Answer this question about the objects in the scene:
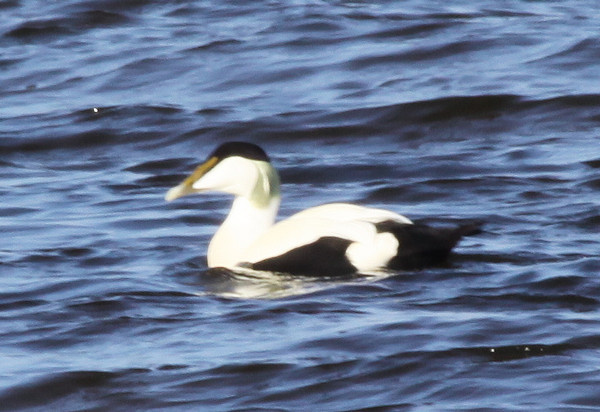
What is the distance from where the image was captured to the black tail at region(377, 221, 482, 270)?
8.49 meters

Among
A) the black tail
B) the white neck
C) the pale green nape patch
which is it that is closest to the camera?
the black tail

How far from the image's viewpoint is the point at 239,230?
899 centimetres

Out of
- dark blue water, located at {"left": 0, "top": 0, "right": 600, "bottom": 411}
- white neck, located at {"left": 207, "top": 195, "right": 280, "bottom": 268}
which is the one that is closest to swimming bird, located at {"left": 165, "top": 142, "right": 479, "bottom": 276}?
white neck, located at {"left": 207, "top": 195, "right": 280, "bottom": 268}

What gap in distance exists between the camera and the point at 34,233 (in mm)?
9867

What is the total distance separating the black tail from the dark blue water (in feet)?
0.30

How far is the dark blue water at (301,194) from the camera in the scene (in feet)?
22.1

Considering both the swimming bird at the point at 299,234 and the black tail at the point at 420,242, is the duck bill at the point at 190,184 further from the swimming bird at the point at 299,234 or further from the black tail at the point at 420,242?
the black tail at the point at 420,242

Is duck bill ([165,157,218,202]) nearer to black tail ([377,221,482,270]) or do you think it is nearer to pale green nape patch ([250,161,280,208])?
pale green nape patch ([250,161,280,208])

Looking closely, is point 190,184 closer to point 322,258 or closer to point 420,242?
point 322,258

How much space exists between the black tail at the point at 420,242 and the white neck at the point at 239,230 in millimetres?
784

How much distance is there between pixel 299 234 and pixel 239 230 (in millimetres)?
482

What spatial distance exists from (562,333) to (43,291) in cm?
267

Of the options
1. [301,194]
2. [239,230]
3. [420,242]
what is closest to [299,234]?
[239,230]

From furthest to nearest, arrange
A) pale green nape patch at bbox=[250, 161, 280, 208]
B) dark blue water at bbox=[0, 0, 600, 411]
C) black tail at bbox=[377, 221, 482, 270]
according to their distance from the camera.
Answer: pale green nape patch at bbox=[250, 161, 280, 208]
black tail at bbox=[377, 221, 482, 270]
dark blue water at bbox=[0, 0, 600, 411]
